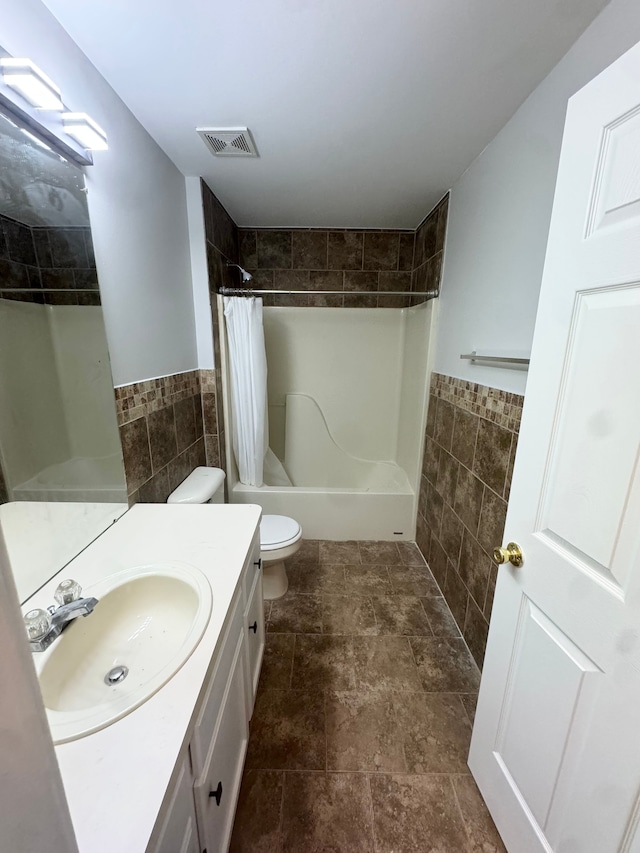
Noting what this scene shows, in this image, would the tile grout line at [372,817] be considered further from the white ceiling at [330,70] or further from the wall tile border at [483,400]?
the white ceiling at [330,70]

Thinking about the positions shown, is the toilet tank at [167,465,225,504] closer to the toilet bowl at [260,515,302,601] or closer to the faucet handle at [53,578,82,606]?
the toilet bowl at [260,515,302,601]

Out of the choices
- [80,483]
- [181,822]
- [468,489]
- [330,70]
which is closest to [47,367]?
[80,483]

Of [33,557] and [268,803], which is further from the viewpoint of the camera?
[268,803]

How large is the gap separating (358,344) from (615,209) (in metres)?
2.35

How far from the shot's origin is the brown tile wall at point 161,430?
1.41 m

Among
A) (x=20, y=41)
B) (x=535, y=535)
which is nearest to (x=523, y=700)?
(x=535, y=535)

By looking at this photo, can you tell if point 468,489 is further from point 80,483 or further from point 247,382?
point 80,483

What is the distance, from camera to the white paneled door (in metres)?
0.65

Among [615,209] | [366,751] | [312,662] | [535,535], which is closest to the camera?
[615,209]

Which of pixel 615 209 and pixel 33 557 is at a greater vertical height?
pixel 615 209

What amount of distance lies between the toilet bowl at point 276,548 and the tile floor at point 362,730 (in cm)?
8

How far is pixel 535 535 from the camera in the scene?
0.89 meters

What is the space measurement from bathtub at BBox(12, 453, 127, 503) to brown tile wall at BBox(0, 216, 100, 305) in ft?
1.60

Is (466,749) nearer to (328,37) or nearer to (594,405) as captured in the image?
(594,405)
